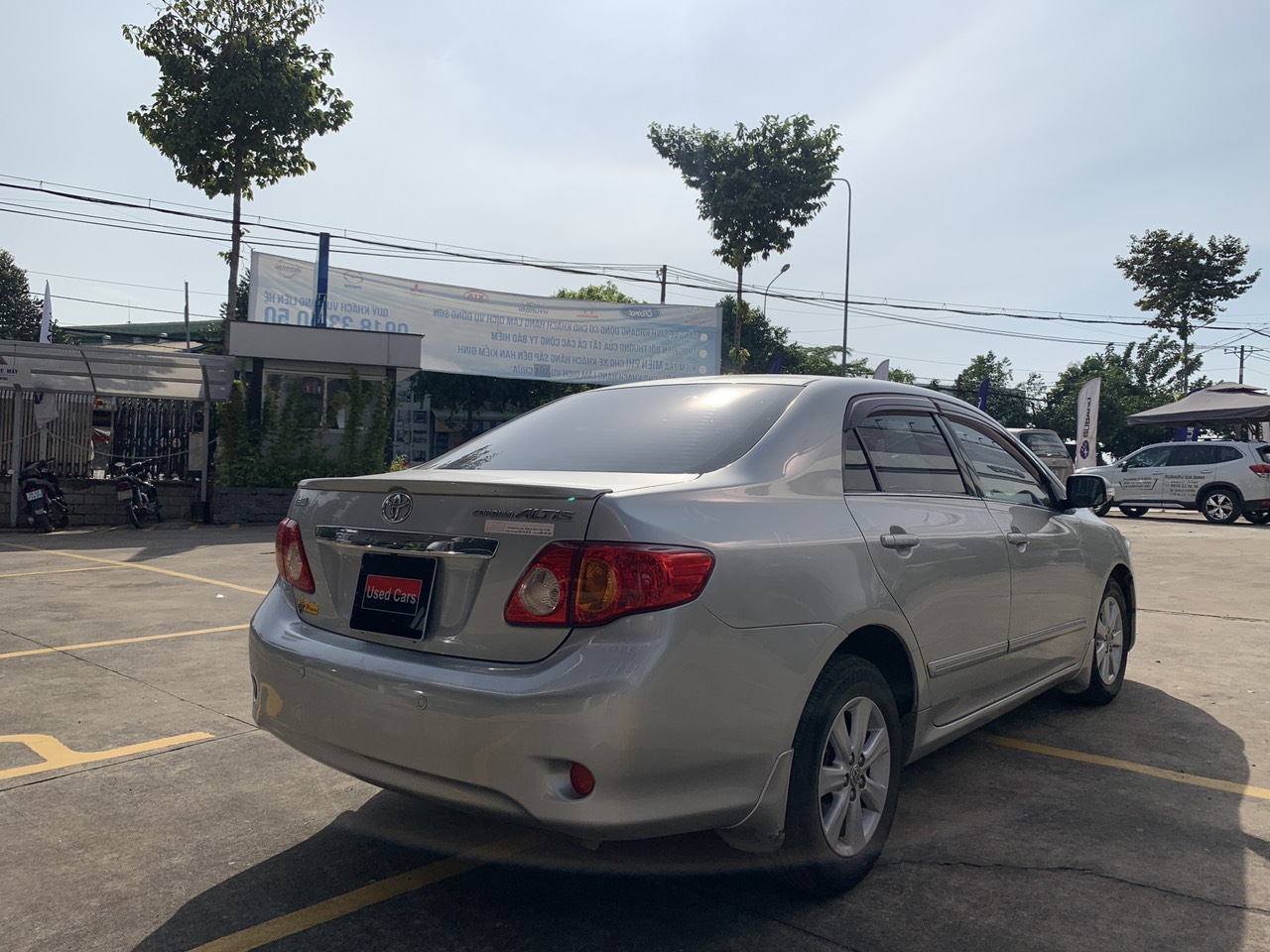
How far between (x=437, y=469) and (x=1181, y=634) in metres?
6.15

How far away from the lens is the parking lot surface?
8.84 feet

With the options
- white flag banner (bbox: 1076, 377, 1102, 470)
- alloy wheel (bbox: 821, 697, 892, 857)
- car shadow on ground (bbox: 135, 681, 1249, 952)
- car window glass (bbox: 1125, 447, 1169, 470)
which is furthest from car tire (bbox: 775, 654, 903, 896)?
white flag banner (bbox: 1076, 377, 1102, 470)

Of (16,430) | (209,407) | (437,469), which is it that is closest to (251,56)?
(209,407)

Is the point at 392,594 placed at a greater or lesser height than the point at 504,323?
lesser

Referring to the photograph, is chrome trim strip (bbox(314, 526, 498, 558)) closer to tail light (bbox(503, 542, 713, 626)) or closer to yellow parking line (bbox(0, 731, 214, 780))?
tail light (bbox(503, 542, 713, 626))

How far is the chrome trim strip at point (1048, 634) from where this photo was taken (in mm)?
4031

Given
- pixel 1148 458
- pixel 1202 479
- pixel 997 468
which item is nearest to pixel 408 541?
pixel 997 468

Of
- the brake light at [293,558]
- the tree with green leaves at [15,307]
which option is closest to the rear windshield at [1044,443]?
the brake light at [293,558]

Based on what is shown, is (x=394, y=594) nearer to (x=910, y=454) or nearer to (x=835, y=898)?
(x=835, y=898)

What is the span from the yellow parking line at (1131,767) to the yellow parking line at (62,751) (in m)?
3.66

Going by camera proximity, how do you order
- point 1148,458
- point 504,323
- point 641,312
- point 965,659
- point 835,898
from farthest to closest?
point 641,312
point 504,323
point 1148,458
point 965,659
point 835,898

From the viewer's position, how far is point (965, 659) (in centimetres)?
360

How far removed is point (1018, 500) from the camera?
14.3 ft

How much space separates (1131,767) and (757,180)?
90.3ft
